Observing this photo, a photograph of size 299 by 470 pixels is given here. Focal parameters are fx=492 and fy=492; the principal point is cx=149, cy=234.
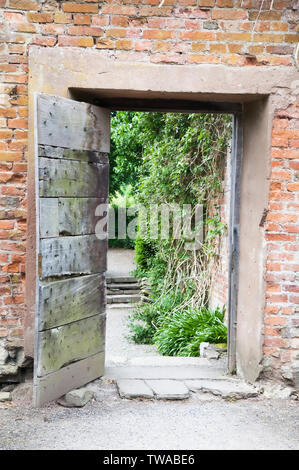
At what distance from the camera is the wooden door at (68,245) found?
3.55 meters

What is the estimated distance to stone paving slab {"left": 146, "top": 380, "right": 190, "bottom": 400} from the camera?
159 inches

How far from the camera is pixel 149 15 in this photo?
3.89 meters

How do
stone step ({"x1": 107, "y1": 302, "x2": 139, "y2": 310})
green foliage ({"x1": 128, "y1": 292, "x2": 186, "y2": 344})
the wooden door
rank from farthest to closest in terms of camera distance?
stone step ({"x1": 107, "y1": 302, "x2": 139, "y2": 310}), green foliage ({"x1": 128, "y1": 292, "x2": 186, "y2": 344}), the wooden door

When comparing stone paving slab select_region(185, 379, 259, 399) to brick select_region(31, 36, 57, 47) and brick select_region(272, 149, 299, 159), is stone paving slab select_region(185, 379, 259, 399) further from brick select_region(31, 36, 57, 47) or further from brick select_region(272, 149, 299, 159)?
brick select_region(31, 36, 57, 47)

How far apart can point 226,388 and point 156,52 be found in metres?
2.86

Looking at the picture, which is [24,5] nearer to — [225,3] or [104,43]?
[104,43]

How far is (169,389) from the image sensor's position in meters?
4.18

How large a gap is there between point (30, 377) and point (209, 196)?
4.12m

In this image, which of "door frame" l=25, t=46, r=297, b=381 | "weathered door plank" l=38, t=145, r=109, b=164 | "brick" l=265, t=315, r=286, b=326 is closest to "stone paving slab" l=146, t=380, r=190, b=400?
"door frame" l=25, t=46, r=297, b=381

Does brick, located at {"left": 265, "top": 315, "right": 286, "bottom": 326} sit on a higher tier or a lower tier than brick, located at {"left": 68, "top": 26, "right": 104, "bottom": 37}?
lower

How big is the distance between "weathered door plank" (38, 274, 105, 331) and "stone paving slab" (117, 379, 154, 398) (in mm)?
662

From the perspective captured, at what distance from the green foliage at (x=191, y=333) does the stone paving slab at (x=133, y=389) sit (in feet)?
5.80

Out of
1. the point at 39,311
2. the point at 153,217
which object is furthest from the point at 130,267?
the point at 39,311

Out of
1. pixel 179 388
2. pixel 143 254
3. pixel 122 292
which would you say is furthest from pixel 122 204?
pixel 179 388
